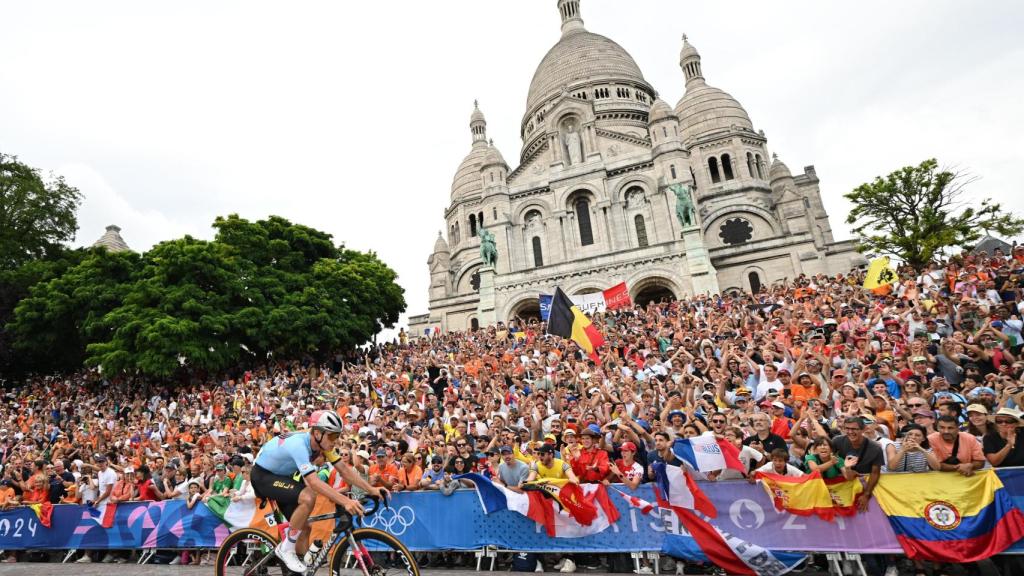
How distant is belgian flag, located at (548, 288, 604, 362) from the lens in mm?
15320

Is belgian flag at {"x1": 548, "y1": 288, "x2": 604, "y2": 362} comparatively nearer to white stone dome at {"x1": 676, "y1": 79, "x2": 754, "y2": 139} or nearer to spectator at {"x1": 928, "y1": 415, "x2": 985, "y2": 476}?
spectator at {"x1": 928, "y1": 415, "x2": 985, "y2": 476}

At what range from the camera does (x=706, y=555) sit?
21.2ft

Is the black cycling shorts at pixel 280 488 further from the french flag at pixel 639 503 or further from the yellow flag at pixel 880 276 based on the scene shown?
the yellow flag at pixel 880 276

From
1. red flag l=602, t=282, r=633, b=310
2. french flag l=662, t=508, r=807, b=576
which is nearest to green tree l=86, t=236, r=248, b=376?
red flag l=602, t=282, r=633, b=310

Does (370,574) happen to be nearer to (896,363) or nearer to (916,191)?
(896,363)

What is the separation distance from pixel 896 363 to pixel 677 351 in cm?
447

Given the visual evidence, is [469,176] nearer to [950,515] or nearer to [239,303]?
[239,303]

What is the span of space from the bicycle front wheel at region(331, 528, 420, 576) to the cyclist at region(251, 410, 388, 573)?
0.30 meters

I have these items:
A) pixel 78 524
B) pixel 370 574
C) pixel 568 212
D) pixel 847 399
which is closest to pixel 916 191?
pixel 568 212

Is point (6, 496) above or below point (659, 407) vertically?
below

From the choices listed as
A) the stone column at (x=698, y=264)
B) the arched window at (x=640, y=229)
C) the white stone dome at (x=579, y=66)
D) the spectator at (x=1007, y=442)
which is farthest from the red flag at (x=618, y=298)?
the white stone dome at (x=579, y=66)

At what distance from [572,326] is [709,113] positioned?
125 ft

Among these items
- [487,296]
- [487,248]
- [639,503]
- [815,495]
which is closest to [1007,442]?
[815,495]

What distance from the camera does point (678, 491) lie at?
21.8 feet
